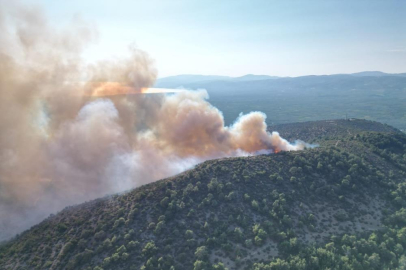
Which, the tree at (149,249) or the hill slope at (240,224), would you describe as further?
the tree at (149,249)

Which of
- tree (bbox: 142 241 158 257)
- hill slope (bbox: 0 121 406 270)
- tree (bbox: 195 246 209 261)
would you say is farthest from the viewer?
tree (bbox: 142 241 158 257)

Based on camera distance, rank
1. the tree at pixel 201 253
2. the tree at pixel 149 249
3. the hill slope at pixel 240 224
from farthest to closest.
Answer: the tree at pixel 149 249
the hill slope at pixel 240 224
the tree at pixel 201 253

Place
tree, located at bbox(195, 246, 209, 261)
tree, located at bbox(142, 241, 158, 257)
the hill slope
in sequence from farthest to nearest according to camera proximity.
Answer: tree, located at bbox(142, 241, 158, 257), the hill slope, tree, located at bbox(195, 246, 209, 261)

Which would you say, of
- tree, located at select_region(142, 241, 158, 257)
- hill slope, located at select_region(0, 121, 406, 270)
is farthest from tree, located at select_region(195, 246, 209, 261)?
tree, located at select_region(142, 241, 158, 257)

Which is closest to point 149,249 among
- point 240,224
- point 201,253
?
point 201,253

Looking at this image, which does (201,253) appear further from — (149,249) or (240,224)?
(240,224)

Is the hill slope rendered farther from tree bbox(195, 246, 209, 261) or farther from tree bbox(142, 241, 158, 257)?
tree bbox(142, 241, 158, 257)

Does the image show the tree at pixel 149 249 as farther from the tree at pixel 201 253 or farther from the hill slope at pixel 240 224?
the tree at pixel 201 253

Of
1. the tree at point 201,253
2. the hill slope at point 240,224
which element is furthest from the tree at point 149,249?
the tree at point 201,253

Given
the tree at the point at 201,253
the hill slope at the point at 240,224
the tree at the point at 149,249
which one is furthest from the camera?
the tree at the point at 149,249
